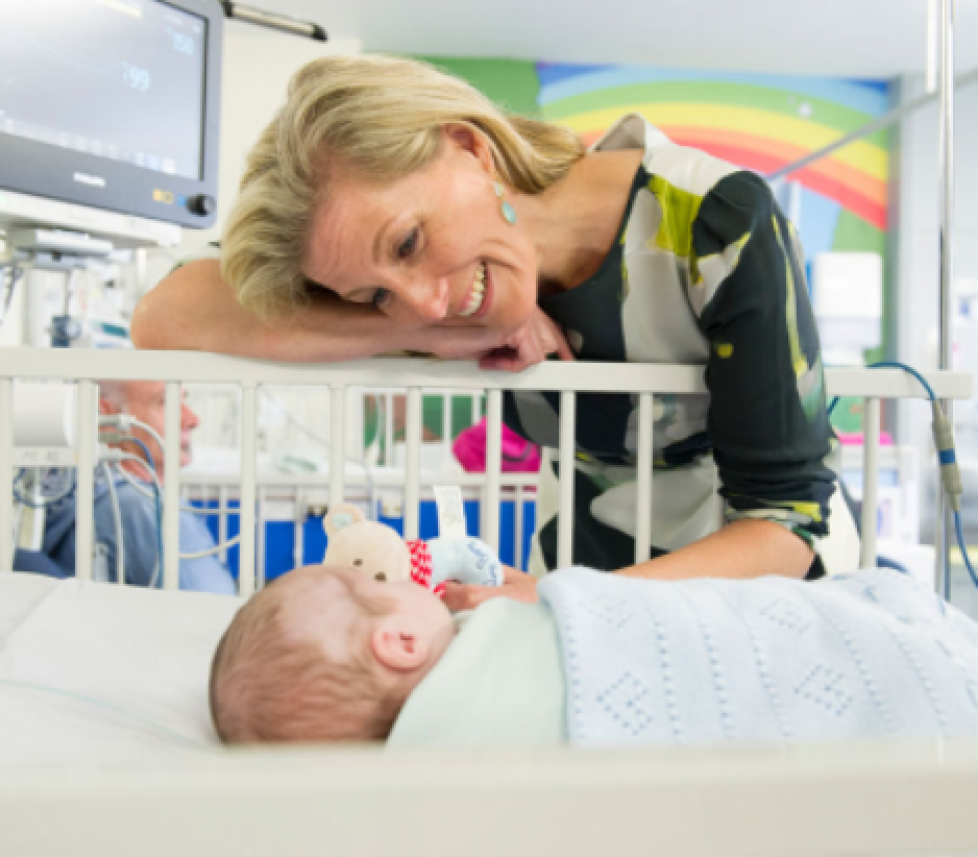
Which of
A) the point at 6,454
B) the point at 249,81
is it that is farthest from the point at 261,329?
the point at 249,81

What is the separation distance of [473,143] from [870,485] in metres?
0.53

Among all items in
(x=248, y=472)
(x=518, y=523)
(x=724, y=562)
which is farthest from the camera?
(x=518, y=523)

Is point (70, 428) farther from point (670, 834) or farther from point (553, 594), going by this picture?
point (670, 834)

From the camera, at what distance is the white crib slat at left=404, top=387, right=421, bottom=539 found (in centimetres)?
87

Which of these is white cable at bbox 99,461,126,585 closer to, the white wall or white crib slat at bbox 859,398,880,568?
white crib slat at bbox 859,398,880,568

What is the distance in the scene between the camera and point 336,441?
0.86 metres

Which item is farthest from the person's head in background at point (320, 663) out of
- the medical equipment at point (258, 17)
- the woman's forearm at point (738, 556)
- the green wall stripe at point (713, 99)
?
the green wall stripe at point (713, 99)

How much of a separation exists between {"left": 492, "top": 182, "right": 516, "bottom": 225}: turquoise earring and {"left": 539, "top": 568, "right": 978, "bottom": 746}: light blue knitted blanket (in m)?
0.41

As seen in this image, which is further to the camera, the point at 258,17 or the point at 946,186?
the point at 258,17

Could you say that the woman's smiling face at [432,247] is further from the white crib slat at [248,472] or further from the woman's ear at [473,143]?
the white crib slat at [248,472]

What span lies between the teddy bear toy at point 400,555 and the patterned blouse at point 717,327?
0.82 feet

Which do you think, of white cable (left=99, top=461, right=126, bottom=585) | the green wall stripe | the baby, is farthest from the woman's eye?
the green wall stripe

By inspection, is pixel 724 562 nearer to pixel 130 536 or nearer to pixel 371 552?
pixel 371 552

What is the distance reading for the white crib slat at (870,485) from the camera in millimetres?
919
